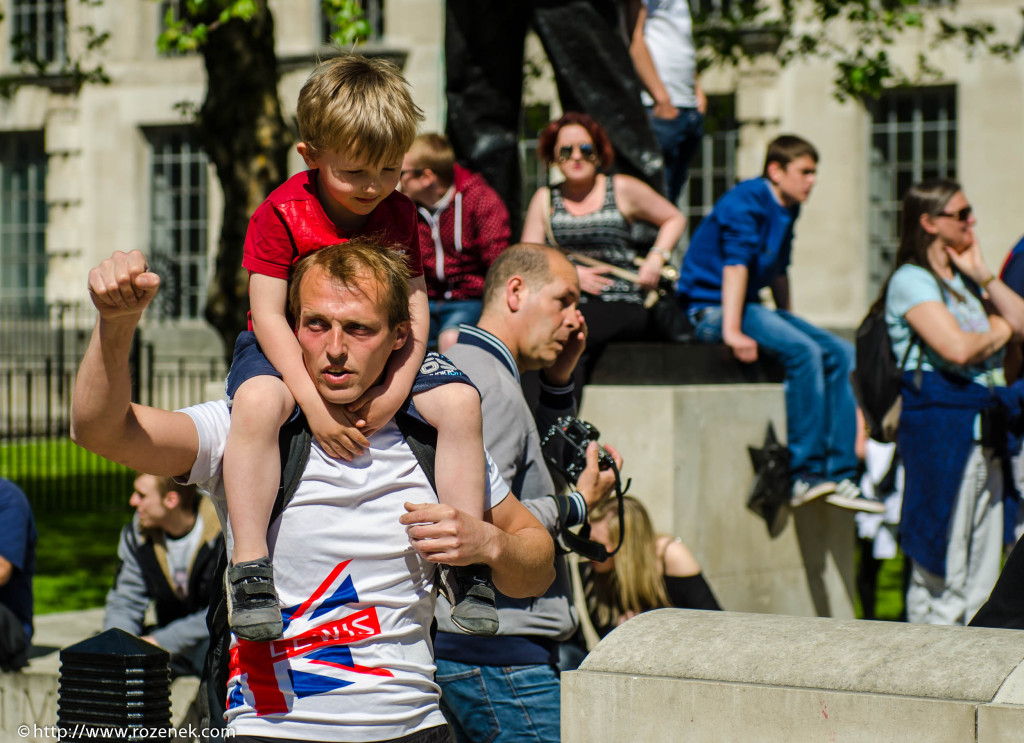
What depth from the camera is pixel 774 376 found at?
6648 mm

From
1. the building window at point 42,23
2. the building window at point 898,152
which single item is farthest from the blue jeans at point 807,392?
the building window at point 42,23

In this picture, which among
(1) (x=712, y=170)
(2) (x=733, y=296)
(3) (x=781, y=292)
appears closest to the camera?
(2) (x=733, y=296)

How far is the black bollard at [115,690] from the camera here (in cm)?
364

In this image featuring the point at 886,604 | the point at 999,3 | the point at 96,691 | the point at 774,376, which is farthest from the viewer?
the point at 999,3

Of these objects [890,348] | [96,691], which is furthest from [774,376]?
[96,691]

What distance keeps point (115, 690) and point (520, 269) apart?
1648 millimetres

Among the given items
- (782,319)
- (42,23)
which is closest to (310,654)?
(782,319)

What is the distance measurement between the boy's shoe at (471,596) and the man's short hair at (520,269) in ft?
4.04

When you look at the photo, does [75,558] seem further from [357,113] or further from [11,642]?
[357,113]

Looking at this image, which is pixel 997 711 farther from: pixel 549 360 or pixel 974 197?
pixel 974 197

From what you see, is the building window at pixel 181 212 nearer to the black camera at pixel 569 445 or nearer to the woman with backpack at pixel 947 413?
the woman with backpack at pixel 947 413

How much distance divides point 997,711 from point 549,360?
180cm

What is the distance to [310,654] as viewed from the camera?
259 centimetres

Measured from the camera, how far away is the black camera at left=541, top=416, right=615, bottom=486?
3875 millimetres
